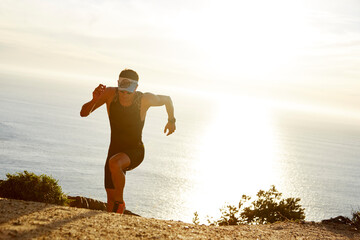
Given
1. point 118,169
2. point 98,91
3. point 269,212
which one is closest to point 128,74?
point 98,91

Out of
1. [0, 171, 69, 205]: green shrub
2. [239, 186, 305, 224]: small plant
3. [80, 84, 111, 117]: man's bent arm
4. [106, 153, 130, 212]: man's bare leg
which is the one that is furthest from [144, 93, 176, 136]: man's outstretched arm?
[239, 186, 305, 224]: small plant

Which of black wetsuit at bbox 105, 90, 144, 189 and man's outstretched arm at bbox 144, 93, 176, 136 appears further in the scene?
man's outstretched arm at bbox 144, 93, 176, 136

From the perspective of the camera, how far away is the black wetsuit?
624 centimetres

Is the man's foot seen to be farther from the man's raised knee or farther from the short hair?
the short hair

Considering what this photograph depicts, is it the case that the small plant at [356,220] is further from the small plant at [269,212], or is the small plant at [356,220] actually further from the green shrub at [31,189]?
the green shrub at [31,189]

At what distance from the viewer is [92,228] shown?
4.91 meters

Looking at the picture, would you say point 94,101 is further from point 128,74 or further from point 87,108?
point 128,74

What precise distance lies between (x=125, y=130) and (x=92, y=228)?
1892 millimetres

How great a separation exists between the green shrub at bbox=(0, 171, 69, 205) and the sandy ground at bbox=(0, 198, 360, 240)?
2664 millimetres

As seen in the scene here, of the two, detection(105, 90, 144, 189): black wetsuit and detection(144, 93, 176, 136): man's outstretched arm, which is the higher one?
detection(144, 93, 176, 136): man's outstretched arm

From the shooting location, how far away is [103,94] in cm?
616

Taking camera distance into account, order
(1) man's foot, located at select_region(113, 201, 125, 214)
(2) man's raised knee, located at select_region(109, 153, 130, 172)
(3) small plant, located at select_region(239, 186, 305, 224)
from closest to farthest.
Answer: (2) man's raised knee, located at select_region(109, 153, 130, 172)
(1) man's foot, located at select_region(113, 201, 125, 214)
(3) small plant, located at select_region(239, 186, 305, 224)

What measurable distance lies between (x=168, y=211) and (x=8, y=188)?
396 ft

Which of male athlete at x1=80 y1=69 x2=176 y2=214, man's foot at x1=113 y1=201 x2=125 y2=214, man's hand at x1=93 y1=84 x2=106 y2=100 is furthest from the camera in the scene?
man's foot at x1=113 y1=201 x2=125 y2=214
